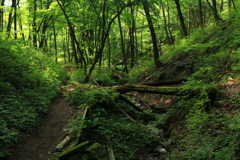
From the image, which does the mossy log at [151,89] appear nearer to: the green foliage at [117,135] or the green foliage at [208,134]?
the green foliage at [208,134]

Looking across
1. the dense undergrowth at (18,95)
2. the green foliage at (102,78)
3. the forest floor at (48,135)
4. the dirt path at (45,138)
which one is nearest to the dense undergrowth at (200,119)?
the forest floor at (48,135)

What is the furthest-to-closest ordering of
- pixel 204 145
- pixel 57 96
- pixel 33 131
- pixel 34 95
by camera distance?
1. pixel 57 96
2. pixel 34 95
3. pixel 33 131
4. pixel 204 145

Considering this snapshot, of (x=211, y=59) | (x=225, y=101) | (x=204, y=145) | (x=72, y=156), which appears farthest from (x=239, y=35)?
(x=72, y=156)

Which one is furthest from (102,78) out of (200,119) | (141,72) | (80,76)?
(200,119)

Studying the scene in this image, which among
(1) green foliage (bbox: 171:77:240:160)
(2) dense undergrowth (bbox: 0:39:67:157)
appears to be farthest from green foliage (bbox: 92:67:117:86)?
(1) green foliage (bbox: 171:77:240:160)

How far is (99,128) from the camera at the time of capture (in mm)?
6047

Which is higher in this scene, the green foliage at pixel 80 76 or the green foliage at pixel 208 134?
the green foliage at pixel 80 76

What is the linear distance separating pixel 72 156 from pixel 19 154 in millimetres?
1443

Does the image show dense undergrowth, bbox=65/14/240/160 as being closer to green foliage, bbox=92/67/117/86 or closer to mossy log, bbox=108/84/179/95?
mossy log, bbox=108/84/179/95

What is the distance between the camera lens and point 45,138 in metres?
5.55

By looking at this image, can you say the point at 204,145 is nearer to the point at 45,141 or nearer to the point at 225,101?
the point at 225,101

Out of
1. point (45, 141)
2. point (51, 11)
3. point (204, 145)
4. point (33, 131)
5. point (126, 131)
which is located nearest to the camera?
point (204, 145)

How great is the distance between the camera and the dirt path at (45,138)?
4527mm

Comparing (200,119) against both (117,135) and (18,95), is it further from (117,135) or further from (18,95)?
(18,95)
